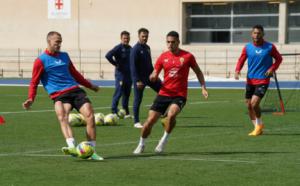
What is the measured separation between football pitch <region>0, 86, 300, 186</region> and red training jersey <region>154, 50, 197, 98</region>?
40.4 inches

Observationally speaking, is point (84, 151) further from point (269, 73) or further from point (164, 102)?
point (269, 73)

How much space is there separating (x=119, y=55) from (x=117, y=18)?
30.9 metres

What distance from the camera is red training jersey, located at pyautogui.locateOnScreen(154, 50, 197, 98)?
48.9ft

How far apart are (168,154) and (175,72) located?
1447 mm

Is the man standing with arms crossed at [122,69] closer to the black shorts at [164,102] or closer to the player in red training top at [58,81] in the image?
the black shorts at [164,102]

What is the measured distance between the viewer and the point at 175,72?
49.0 feet

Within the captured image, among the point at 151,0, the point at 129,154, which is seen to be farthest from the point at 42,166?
the point at 151,0

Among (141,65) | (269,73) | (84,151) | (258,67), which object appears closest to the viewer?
(84,151)

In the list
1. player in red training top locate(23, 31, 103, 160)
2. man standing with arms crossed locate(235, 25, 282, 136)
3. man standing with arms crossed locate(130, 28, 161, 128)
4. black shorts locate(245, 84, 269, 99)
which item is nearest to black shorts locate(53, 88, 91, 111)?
player in red training top locate(23, 31, 103, 160)

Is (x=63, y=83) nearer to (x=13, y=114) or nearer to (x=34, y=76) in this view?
(x=34, y=76)

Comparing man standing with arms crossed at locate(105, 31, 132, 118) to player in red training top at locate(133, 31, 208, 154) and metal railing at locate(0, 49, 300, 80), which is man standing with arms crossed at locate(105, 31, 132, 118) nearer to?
player in red training top at locate(133, 31, 208, 154)

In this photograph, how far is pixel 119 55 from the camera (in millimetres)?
23125

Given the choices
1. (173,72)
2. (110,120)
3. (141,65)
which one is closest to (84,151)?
(173,72)

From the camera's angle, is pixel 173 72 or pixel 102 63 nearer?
pixel 173 72
